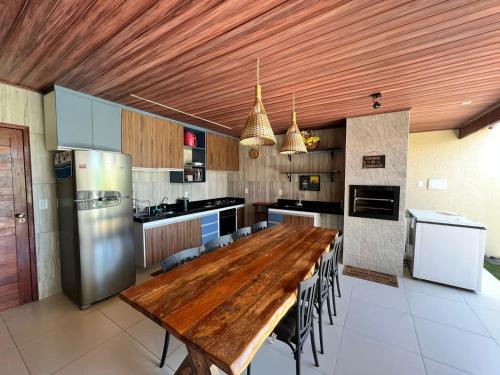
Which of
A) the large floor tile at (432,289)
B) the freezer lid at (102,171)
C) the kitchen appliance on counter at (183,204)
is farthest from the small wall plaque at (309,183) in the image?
the freezer lid at (102,171)

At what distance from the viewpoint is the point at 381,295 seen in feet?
8.50

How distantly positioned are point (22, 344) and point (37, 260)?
0.96 metres

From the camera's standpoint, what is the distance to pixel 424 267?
2.94 meters

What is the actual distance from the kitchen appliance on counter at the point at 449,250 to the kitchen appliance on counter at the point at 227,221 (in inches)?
130

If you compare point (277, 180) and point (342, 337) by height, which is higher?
point (277, 180)

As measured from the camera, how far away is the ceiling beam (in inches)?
111

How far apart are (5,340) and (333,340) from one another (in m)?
2.91

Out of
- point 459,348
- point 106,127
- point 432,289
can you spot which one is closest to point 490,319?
point 432,289

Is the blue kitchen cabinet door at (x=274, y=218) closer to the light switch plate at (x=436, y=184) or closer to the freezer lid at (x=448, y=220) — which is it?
the freezer lid at (x=448, y=220)

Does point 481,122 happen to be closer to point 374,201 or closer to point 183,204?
point 374,201

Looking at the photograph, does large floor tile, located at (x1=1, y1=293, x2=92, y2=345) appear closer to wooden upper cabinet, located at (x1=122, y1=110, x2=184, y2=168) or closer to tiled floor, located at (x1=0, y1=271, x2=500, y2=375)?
tiled floor, located at (x1=0, y1=271, x2=500, y2=375)

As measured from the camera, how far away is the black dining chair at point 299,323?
1292 millimetres

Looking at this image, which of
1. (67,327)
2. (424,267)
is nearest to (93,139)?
(67,327)

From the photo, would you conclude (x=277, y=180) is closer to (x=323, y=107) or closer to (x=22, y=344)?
(x=323, y=107)
